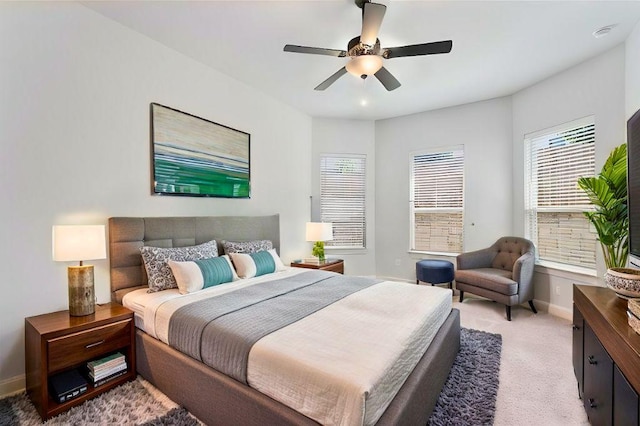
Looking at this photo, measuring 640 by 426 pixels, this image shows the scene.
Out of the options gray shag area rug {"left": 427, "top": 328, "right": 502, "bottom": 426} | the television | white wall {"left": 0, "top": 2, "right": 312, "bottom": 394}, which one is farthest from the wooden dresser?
white wall {"left": 0, "top": 2, "right": 312, "bottom": 394}

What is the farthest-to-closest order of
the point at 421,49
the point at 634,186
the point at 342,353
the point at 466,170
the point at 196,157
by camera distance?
the point at 466,170, the point at 196,157, the point at 421,49, the point at 634,186, the point at 342,353

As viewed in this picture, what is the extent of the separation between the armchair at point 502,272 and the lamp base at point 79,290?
4.12 metres

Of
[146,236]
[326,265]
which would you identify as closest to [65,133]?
[146,236]

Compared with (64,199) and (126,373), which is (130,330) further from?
(64,199)

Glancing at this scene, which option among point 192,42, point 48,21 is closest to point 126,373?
point 48,21

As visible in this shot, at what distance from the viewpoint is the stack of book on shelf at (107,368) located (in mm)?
2094

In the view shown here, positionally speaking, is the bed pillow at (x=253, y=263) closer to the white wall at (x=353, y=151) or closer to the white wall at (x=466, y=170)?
the white wall at (x=353, y=151)

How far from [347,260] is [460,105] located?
3.18 metres

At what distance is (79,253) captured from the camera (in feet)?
6.83

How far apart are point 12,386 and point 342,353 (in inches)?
96.9

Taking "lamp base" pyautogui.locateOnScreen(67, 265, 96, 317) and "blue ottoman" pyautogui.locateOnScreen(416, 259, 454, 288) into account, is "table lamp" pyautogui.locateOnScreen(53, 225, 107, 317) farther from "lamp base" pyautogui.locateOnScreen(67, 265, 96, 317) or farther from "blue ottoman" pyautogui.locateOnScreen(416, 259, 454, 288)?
"blue ottoman" pyautogui.locateOnScreen(416, 259, 454, 288)

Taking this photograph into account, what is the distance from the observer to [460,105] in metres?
4.67

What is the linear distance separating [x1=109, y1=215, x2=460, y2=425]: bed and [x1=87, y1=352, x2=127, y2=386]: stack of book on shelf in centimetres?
12

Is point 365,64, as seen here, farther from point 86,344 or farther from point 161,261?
point 86,344
